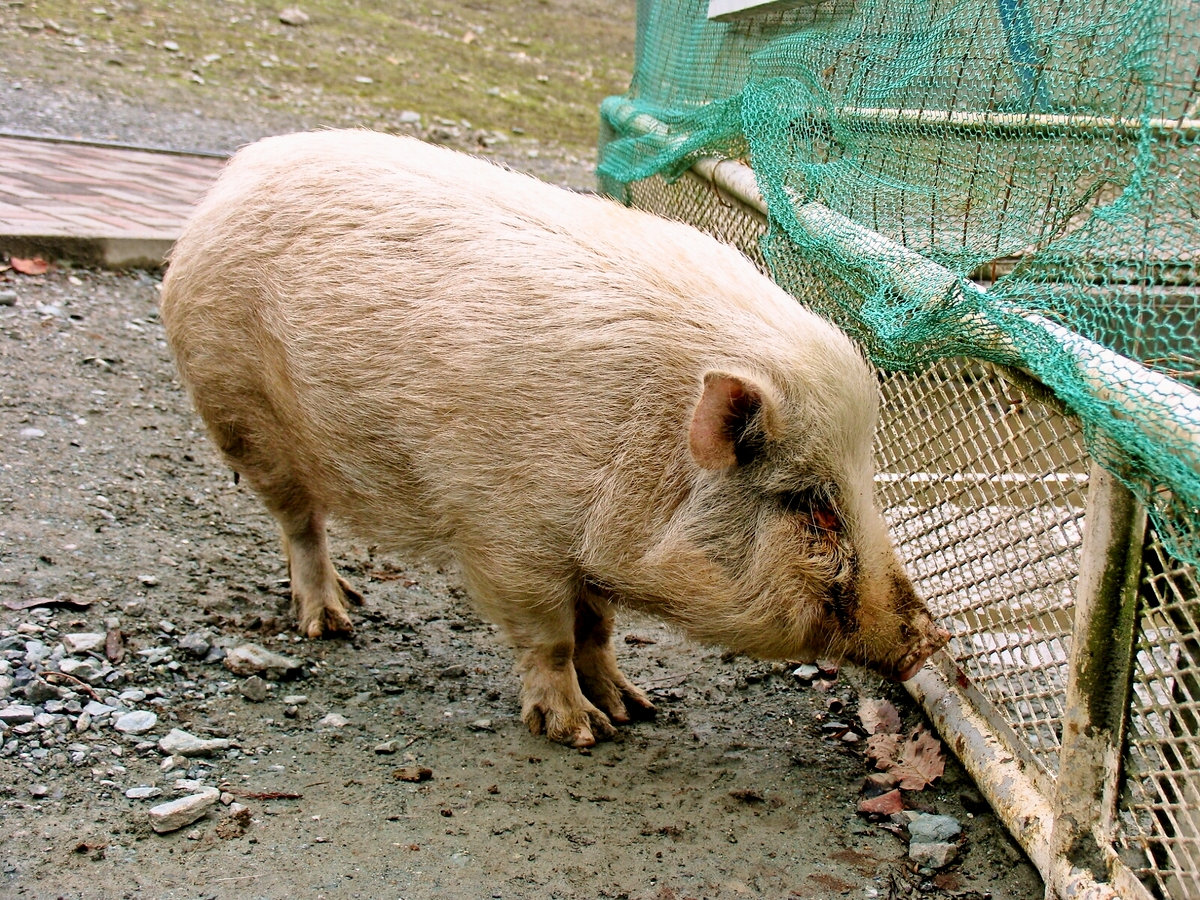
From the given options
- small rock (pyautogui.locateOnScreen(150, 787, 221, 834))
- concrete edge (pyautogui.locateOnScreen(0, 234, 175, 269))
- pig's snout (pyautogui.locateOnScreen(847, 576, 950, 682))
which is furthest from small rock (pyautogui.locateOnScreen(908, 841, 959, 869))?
concrete edge (pyautogui.locateOnScreen(0, 234, 175, 269))

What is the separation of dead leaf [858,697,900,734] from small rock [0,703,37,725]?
233 centimetres

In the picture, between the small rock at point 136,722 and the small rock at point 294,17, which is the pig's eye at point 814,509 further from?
the small rock at point 294,17

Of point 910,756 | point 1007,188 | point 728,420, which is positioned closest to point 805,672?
point 910,756

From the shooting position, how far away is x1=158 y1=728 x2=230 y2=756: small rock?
312 cm

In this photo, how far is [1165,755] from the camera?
235 centimetres

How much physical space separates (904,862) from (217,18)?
11842 mm

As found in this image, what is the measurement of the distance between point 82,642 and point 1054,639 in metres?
2.73

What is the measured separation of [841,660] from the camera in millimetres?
3070

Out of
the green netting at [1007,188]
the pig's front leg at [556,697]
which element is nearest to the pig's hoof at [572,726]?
the pig's front leg at [556,697]

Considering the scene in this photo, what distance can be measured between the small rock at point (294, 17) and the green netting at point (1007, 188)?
365 inches

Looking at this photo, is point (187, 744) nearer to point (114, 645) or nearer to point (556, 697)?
point (114, 645)

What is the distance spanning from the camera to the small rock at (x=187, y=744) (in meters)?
3.12

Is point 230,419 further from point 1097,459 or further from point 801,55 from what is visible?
point 1097,459

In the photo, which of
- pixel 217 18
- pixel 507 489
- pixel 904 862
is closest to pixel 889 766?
pixel 904 862
